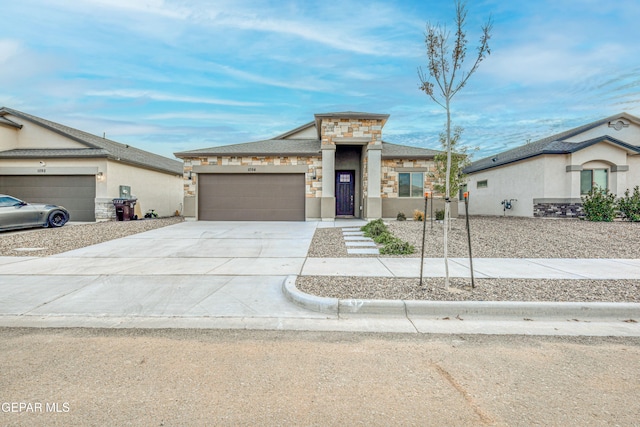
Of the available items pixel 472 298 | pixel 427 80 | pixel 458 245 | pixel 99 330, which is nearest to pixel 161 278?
pixel 99 330

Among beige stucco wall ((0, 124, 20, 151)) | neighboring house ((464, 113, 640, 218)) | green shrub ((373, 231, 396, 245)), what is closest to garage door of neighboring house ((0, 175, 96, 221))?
beige stucco wall ((0, 124, 20, 151))

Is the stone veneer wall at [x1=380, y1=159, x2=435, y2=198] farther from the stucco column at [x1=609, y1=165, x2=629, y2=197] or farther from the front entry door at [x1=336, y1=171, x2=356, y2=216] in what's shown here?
the stucco column at [x1=609, y1=165, x2=629, y2=197]

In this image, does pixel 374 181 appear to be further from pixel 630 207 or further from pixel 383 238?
pixel 630 207

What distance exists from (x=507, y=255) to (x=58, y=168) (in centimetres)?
2008

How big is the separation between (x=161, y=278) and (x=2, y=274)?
329 centimetres

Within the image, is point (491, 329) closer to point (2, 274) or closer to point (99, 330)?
point (99, 330)

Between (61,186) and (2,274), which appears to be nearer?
(2,274)

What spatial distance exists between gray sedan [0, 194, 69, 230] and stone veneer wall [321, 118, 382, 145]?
12.3 metres

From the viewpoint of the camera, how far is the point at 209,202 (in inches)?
651

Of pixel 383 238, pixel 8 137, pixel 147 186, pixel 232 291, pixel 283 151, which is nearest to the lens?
pixel 232 291

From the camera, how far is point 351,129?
620 inches

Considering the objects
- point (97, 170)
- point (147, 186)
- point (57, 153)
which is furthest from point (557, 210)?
point (57, 153)

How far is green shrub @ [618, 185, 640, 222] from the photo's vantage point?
14219mm

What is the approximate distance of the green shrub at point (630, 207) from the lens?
14219 millimetres
